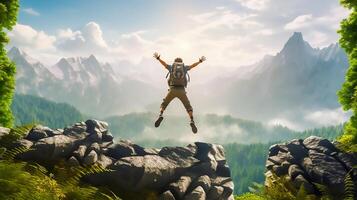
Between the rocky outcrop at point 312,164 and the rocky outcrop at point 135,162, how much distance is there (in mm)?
2771

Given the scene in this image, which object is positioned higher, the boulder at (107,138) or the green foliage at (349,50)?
the green foliage at (349,50)

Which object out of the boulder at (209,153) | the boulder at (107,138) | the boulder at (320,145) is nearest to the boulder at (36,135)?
the boulder at (107,138)

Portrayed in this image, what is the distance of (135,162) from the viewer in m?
21.1

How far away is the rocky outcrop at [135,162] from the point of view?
20.3 m

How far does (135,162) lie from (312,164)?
835 cm

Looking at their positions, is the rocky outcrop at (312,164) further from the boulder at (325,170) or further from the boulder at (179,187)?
the boulder at (179,187)

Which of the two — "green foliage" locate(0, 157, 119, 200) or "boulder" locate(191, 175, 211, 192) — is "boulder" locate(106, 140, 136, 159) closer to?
"boulder" locate(191, 175, 211, 192)

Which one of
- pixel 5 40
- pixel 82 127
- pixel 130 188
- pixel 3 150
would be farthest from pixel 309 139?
pixel 3 150

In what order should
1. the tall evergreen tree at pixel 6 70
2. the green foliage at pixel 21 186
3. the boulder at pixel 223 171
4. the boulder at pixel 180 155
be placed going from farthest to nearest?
1. the tall evergreen tree at pixel 6 70
2. the boulder at pixel 223 171
3. the boulder at pixel 180 155
4. the green foliage at pixel 21 186

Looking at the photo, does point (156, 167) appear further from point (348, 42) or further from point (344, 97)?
point (348, 42)

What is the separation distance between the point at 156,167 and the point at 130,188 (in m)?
1.61

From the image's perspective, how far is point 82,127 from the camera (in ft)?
78.3

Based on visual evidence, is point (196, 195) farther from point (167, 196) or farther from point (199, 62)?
point (199, 62)

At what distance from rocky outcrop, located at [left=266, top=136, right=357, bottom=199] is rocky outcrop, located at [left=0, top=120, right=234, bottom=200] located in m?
2.77
